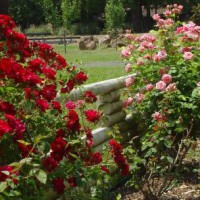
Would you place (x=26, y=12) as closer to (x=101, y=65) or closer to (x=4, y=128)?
(x=101, y=65)

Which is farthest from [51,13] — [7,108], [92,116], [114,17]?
[7,108]

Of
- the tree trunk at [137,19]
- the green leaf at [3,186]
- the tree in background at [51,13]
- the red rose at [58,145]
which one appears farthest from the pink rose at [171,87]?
the tree trunk at [137,19]

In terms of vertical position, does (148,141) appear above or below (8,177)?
below

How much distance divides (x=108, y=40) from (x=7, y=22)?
37.0 metres

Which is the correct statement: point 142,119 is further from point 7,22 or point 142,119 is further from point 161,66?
point 7,22

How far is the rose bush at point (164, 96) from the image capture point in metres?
5.76

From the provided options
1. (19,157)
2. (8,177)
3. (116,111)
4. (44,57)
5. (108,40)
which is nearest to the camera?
(8,177)

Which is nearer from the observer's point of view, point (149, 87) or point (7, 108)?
point (7, 108)

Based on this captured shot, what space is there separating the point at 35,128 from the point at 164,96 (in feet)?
7.82

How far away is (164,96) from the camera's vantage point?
5.89 meters

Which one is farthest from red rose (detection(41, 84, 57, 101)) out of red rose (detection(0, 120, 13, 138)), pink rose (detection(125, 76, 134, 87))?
pink rose (detection(125, 76, 134, 87))

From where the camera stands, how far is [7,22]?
12.3ft

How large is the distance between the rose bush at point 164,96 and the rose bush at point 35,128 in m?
1.73

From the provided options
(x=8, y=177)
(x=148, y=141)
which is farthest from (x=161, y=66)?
(x=8, y=177)
